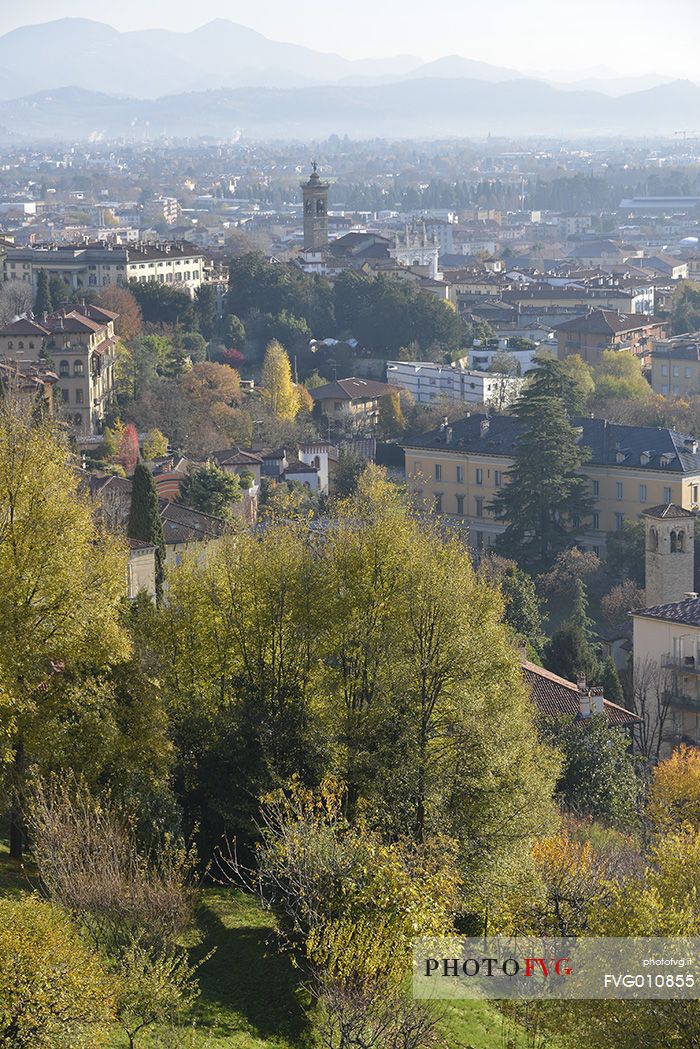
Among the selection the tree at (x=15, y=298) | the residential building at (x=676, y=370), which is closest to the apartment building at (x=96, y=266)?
the tree at (x=15, y=298)

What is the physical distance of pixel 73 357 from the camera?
39969 mm

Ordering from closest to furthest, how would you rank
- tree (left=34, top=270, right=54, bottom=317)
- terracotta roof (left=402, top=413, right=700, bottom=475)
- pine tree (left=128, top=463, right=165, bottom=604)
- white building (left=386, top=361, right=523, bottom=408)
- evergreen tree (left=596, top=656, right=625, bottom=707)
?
evergreen tree (left=596, top=656, right=625, bottom=707)
pine tree (left=128, top=463, right=165, bottom=604)
terracotta roof (left=402, top=413, right=700, bottom=475)
white building (left=386, top=361, right=523, bottom=408)
tree (left=34, top=270, right=54, bottom=317)

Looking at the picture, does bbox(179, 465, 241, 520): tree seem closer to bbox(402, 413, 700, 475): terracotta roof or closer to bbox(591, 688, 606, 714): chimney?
bbox(402, 413, 700, 475): terracotta roof

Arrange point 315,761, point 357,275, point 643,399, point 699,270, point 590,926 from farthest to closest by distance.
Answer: point 699,270, point 357,275, point 643,399, point 315,761, point 590,926

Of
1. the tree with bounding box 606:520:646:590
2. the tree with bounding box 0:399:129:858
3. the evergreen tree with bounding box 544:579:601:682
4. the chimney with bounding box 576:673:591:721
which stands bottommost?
the tree with bounding box 606:520:646:590

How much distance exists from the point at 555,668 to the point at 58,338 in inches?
749

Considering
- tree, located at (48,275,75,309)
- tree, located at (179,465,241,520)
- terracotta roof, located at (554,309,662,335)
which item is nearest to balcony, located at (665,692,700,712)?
tree, located at (179,465,241,520)

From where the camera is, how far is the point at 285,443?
4209 cm

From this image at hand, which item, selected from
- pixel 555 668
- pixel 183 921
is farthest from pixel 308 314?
pixel 183 921

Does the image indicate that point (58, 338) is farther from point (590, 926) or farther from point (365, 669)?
point (590, 926)

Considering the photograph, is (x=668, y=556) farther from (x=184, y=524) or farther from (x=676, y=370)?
(x=676, y=370)

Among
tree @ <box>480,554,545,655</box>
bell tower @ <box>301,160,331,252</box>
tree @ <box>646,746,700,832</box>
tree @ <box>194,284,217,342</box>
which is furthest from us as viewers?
bell tower @ <box>301,160,331,252</box>

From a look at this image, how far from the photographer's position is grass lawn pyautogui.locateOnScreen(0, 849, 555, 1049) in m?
11.5

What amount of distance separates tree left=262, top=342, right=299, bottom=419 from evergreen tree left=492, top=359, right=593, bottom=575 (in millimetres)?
9385
